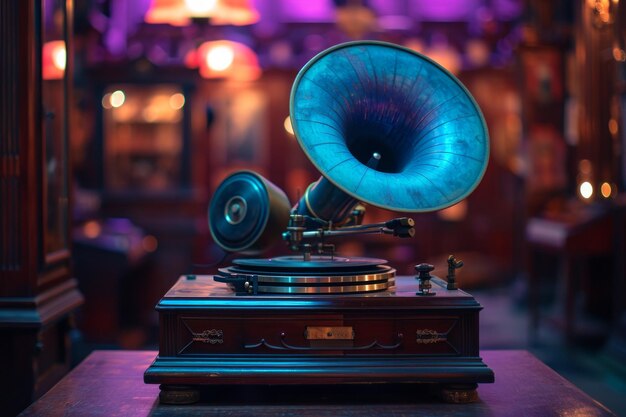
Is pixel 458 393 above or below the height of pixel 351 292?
below

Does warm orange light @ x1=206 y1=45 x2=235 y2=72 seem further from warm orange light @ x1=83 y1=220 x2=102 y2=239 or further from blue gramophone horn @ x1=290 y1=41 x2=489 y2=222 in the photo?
blue gramophone horn @ x1=290 y1=41 x2=489 y2=222

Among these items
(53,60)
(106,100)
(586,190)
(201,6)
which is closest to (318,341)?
(53,60)

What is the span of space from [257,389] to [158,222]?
16.6ft

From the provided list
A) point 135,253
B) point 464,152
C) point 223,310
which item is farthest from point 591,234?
point 223,310

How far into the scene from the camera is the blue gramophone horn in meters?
1.69

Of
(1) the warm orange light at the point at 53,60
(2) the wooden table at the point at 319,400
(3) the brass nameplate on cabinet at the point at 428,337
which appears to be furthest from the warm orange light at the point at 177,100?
(3) the brass nameplate on cabinet at the point at 428,337

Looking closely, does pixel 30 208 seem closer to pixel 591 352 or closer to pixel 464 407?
pixel 464 407

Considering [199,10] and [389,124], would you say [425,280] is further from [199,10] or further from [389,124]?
[199,10]

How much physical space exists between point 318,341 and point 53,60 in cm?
155

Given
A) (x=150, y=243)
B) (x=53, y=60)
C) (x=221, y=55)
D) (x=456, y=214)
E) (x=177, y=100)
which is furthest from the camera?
(x=456, y=214)

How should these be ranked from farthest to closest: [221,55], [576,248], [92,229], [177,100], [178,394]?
[177,100]
[221,55]
[92,229]
[576,248]
[178,394]

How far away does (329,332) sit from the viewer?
1.72m

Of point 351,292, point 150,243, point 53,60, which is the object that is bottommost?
point 150,243

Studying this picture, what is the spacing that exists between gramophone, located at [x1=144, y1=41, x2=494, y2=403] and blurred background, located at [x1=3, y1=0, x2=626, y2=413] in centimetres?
118
